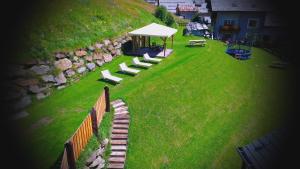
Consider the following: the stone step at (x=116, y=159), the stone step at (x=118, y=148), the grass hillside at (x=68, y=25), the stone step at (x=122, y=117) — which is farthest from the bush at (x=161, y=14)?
the stone step at (x=116, y=159)

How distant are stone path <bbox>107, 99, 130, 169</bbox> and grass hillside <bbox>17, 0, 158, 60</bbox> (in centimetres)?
792

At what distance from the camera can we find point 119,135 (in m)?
12.9

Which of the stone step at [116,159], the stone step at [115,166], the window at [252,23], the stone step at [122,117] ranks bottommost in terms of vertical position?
the stone step at [115,166]

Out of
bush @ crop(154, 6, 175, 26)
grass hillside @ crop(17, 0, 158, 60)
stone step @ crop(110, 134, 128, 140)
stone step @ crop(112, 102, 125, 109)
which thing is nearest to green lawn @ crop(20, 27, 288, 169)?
stone step @ crop(110, 134, 128, 140)

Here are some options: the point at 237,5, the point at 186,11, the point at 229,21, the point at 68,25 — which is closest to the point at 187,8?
the point at 186,11

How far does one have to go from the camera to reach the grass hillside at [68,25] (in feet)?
59.6

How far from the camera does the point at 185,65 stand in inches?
906

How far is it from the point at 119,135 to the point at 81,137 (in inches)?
114

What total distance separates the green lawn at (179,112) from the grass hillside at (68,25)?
3.47 m

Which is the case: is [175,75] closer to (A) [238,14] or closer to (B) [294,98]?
(B) [294,98]

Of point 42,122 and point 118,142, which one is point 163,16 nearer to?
point 42,122

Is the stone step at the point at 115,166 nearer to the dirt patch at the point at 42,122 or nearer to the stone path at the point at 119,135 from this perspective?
the stone path at the point at 119,135

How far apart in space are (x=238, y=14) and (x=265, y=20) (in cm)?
503

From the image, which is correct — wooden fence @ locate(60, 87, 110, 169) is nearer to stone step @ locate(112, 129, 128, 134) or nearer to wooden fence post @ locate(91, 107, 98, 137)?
wooden fence post @ locate(91, 107, 98, 137)
